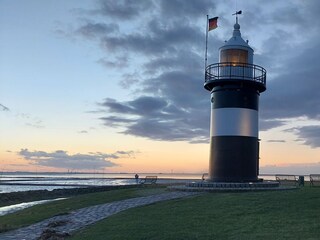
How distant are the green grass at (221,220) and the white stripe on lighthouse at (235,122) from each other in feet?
20.7

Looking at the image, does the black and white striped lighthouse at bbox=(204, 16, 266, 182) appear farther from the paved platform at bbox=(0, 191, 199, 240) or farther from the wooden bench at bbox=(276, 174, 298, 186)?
the wooden bench at bbox=(276, 174, 298, 186)

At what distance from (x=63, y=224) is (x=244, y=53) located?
44.2 feet

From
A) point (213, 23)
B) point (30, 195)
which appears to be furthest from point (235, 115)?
point (30, 195)

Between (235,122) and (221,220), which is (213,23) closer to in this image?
(235,122)

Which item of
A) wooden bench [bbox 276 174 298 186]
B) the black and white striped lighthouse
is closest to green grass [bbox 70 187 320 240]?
the black and white striped lighthouse

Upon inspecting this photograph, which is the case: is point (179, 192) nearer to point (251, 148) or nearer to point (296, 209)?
point (251, 148)

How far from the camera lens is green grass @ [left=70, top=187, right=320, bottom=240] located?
34.0ft

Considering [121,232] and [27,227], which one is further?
[27,227]

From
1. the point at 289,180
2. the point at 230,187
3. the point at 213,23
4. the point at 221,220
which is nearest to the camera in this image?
the point at 221,220

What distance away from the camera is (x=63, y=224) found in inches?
585

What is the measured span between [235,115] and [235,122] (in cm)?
37

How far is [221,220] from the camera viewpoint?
12125 mm

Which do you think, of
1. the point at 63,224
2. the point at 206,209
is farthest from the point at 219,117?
the point at 63,224

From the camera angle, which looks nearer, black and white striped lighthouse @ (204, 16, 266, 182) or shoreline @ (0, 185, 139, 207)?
black and white striped lighthouse @ (204, 16, 266, 182)
